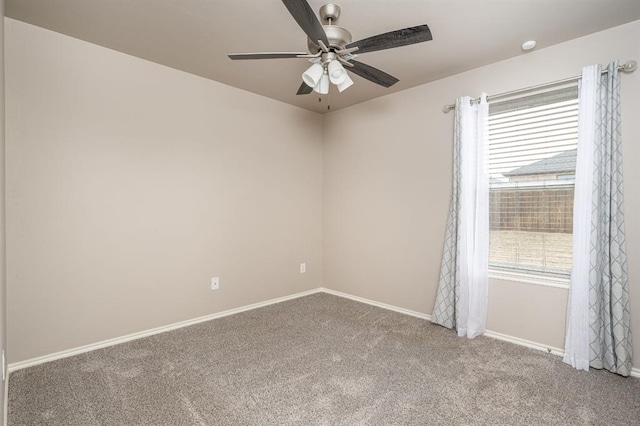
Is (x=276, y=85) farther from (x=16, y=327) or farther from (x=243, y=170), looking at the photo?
(x=16, y=327)

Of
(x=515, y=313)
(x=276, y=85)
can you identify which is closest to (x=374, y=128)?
(x=276, y=85)

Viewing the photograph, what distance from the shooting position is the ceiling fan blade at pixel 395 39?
5.40 ft

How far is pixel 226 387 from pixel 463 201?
7.77ft

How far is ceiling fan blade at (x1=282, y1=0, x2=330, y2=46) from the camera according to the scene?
142 centimetres

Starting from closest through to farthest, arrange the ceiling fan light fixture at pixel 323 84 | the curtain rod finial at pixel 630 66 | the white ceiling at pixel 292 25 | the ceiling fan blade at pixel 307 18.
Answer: the ceiling fan blade at pixel 307 18
the ceiling fan light fixture at pixel 323 84
the white ceiling at pixel 292 25
the curtain rod finial at pixel 630 66

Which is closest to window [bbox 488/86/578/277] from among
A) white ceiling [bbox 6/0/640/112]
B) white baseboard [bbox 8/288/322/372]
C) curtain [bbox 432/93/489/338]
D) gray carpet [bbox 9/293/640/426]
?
curtain [bbox 432/93/489/338]

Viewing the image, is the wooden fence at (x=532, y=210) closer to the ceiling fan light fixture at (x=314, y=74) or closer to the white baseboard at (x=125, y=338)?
the ceiling fan light fixture at (x=314, y=74)

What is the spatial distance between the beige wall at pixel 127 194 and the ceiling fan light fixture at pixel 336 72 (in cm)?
179

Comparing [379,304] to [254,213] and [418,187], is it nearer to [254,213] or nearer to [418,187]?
[418,187]

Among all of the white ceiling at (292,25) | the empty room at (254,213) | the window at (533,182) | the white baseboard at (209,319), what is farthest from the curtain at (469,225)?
the white ceiling at (292,25)

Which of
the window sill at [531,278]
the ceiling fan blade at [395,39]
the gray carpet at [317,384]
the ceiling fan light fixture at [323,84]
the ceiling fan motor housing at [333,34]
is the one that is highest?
the ceiling fan motor housing at [333,34]

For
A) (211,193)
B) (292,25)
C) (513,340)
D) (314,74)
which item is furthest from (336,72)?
(513,340)

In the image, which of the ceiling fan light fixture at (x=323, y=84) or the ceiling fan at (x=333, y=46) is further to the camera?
the ceiling fan light fixture at (x=323, y=84)

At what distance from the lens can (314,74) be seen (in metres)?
1.87
